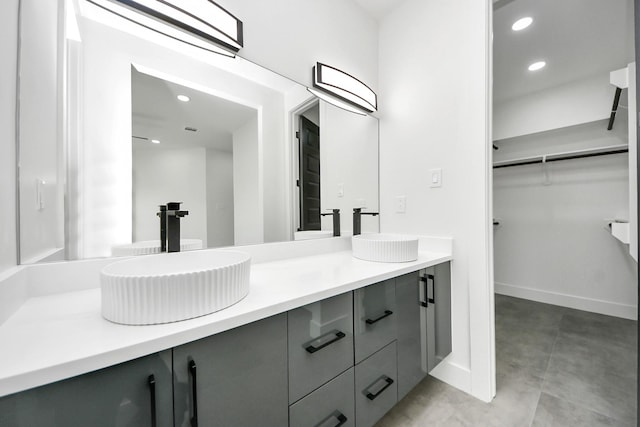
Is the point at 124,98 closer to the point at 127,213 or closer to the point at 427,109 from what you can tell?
the point at 127,213

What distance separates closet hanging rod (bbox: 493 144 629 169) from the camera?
7.25 feet

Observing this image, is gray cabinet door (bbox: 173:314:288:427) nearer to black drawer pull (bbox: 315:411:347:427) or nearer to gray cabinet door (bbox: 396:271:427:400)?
black drawer pull (bbox: 315:411:347:427)

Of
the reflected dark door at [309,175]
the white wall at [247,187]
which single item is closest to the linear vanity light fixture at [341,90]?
the reflected dark door at [309,175]

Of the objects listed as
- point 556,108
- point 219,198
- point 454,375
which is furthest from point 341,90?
point 556,108

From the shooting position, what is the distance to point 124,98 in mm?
894

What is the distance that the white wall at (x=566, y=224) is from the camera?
2.32 meters

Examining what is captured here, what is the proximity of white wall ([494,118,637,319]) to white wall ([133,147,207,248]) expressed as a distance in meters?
3.27

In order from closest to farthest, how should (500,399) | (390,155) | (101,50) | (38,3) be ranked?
(38,3), (101,50), (500,399), (390,155)

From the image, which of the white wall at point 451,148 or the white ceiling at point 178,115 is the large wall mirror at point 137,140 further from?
the white wall at point 451,148

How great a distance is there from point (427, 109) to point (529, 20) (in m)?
1.11

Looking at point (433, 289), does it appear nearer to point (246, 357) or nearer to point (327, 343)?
point (327, 343)

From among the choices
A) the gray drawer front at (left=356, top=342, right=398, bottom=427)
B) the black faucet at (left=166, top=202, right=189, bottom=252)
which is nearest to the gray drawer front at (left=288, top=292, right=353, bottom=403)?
the gray drawer front at (left=356, top=342, right=398, bottom=427)

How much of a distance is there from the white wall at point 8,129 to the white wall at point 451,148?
1.68 m

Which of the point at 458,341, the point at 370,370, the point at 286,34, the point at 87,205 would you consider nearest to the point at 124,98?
the point at 87,205
